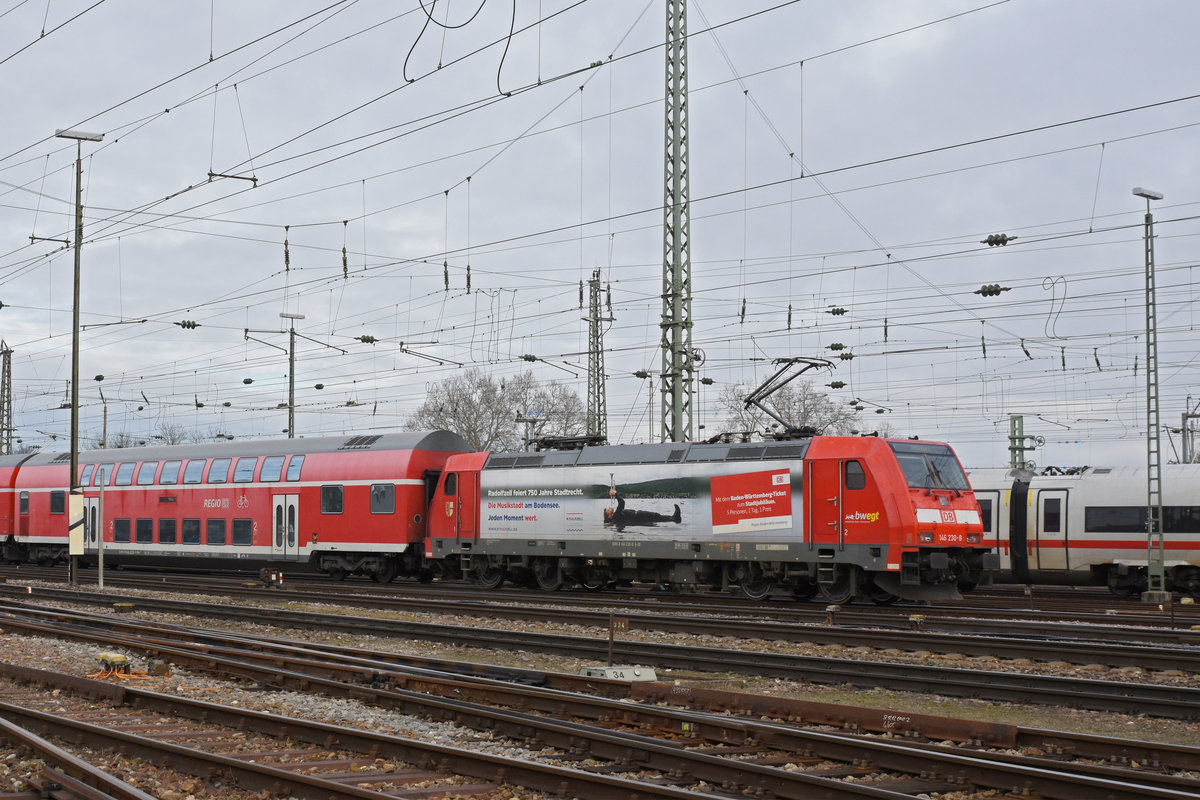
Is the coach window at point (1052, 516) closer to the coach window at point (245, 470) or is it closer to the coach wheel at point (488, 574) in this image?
the coach wheel at point (488, 574)

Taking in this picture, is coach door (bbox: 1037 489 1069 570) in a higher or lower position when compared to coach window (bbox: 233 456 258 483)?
lower

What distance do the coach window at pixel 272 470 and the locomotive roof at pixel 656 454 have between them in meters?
7.30

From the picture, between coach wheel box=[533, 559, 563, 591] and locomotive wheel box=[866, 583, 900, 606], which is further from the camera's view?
coach wheel box=[533, 559, 563, 591]

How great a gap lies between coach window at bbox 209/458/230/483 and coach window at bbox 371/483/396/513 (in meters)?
5.98

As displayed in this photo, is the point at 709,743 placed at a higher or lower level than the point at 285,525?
lower

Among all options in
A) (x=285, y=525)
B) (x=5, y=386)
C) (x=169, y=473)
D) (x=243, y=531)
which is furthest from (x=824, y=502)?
(x=5, y=386)

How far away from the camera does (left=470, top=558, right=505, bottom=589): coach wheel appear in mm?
28484

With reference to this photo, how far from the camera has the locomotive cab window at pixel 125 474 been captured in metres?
36.8

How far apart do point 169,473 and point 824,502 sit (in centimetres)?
2186

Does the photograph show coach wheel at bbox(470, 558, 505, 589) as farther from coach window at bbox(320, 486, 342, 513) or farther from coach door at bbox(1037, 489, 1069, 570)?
coach door at bbox(1037, 489, 1069, 570)

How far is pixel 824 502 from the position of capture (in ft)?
72.8

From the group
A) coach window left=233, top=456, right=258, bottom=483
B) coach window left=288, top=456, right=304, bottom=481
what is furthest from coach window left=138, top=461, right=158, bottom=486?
coach window left=288, top=456, right=304, bottom=481

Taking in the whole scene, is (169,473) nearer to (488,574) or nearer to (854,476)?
(488,574)

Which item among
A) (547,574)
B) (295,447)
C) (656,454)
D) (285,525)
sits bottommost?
(547,574)
